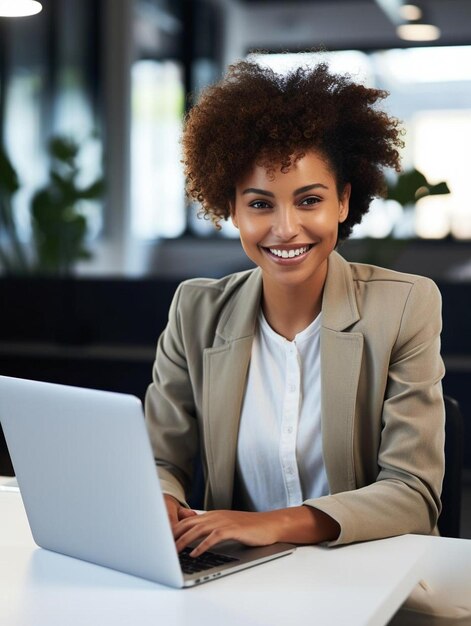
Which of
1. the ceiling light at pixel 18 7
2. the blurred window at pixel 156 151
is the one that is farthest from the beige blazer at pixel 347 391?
the blurred window at pixel 156 151

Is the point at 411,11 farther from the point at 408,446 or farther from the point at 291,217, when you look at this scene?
the point at 408,446

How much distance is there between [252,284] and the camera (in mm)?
1923

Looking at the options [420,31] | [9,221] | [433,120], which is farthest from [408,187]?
[420,31]

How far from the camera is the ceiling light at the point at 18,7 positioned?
1.82m

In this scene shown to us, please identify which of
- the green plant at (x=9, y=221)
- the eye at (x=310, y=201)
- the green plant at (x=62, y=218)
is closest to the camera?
the eye at (x=310, y=201)

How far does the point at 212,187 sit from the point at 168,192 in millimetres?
6583

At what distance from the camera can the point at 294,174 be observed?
1718mm

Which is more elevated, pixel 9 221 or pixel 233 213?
pixel 233 213

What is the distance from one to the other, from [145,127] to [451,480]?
6.87 metres

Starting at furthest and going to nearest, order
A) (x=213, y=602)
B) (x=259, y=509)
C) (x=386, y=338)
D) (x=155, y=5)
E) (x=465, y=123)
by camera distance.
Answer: (x=155, y=5) < (x=465, y=123) < (x=259, y=509) < (x=386, y=338) < (x=213, y=602)

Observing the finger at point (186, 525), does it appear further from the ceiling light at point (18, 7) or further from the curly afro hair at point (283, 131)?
the ceiling light at point (18, 7)

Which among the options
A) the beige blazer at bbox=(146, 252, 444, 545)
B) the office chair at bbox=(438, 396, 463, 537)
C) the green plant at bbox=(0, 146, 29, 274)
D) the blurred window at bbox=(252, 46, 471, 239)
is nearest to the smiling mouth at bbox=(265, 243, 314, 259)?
the beige blazer at bbox=(146, 252, 444, 545)

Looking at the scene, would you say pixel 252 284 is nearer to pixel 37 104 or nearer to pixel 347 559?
pixel 347 559

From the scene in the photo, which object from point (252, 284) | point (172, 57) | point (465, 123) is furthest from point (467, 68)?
point (252, 284)
